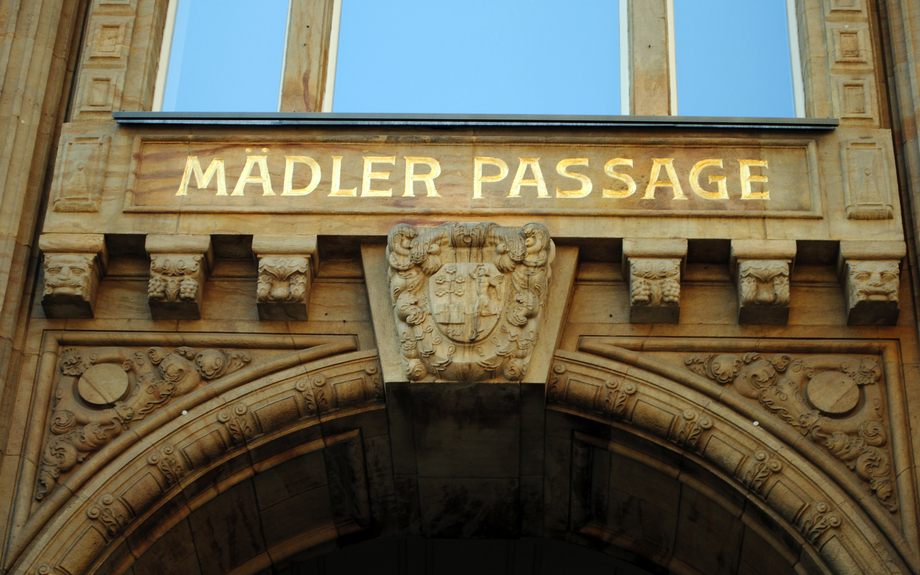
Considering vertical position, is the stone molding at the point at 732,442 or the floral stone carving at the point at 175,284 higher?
the floral stone carving at the point at 175,284

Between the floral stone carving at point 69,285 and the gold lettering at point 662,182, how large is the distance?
340 centimetres

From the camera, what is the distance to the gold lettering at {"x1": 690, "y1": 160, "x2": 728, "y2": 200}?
8047mm

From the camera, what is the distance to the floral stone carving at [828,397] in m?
7.41

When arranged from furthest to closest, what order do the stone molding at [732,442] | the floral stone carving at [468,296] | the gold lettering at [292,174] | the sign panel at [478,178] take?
the gold lettering at [292,174] < the sign panel at [478,178] < the floral stone carving at [468,296] < the stone molding at [732,442]

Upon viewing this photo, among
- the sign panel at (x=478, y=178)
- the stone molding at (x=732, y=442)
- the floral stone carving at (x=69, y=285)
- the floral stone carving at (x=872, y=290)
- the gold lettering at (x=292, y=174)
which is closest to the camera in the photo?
the stone molding at (x=732, y=442)

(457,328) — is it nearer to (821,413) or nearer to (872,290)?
(821,413)

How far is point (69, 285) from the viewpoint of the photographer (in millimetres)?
7785

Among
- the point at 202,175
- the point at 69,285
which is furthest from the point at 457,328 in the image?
the point at 69,285

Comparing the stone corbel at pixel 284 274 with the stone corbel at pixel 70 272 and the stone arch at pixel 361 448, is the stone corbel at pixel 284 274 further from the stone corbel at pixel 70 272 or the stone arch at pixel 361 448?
the stone corbel at pixel 70 272

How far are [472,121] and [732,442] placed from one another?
2549mm

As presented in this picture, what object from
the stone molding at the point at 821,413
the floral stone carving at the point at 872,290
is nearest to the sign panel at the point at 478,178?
the floral stone carving at the point at 872,290

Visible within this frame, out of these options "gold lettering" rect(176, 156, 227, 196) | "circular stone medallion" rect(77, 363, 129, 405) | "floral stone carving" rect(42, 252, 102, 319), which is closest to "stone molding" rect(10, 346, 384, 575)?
"circular stone medallion" rect(77, 363, 129, 405)

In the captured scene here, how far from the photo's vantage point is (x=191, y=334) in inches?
312

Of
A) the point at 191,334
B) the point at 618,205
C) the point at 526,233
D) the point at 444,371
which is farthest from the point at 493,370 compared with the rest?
the point at 191,334
